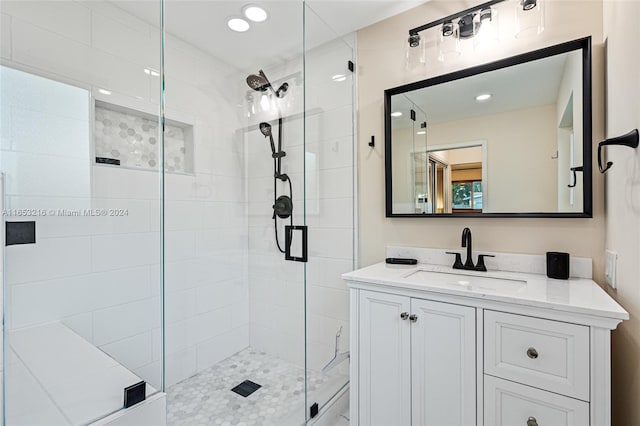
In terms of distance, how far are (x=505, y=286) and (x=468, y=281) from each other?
143 mm

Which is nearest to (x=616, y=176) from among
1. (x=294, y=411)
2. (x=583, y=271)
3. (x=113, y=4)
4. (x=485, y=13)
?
(x=583, y=271)

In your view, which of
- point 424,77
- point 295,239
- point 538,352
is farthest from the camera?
point 295,239

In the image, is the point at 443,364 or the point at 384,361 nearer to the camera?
the point at 443,364

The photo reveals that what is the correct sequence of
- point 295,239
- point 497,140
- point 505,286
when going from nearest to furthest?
point 505,286 < point 497,140 < point 295,239

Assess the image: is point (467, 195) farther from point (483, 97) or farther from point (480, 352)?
point (480, 352)

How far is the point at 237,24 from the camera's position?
193cm

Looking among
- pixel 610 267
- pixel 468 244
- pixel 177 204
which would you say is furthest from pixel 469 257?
pixel 177 204

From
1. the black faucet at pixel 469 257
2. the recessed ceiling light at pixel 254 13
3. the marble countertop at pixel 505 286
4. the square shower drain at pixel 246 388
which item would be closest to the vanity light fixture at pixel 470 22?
the recessed ceiling light at pixel 254 13

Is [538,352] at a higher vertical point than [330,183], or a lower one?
lower

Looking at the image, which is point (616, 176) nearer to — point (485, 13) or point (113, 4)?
point (485, 13)

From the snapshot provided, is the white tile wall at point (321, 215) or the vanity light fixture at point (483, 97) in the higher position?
the vanity light fixture at point (483, 97)

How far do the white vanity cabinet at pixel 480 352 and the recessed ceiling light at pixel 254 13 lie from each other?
1625 millimetres

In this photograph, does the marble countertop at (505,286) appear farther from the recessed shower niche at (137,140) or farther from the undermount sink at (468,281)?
the recessed shower niche at (137,140)

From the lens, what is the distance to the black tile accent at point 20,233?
1234 mm
